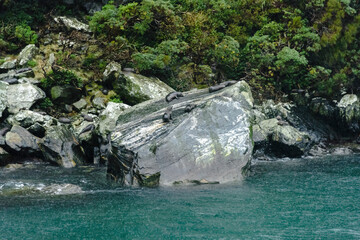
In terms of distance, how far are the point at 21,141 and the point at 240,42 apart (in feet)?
44.7

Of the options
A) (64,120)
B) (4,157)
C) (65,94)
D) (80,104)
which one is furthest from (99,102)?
(4,157)

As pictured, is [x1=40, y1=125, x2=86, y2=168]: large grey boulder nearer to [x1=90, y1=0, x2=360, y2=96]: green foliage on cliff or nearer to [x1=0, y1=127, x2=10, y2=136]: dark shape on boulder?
[x1=0, y1=127, x2=10, y2=136]: dark shape on boulder

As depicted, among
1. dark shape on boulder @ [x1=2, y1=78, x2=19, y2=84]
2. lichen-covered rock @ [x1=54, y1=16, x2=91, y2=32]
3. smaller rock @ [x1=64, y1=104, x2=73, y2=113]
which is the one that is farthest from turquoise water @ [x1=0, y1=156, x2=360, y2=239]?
lichen-covered rock @ [x1=54, y1=16, x2=91, y2=32]

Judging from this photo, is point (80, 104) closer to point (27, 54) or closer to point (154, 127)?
point (27, 54)

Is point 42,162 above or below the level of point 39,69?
below

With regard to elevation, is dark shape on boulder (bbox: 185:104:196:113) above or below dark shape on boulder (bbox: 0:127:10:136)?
above

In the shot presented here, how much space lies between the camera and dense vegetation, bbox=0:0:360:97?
20.8 meters

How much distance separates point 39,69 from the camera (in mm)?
20953

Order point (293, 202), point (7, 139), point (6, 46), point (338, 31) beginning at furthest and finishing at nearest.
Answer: point (6, 46) < point (338, 31) < point (7, 139) < point (293, 202)

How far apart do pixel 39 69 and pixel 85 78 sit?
2510mm

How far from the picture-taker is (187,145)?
40.2 ft

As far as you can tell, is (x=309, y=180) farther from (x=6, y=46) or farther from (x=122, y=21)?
(x=6, y=46)

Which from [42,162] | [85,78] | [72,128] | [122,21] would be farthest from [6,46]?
[42,162]

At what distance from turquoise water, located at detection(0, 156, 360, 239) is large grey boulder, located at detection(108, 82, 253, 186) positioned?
0.56 m
